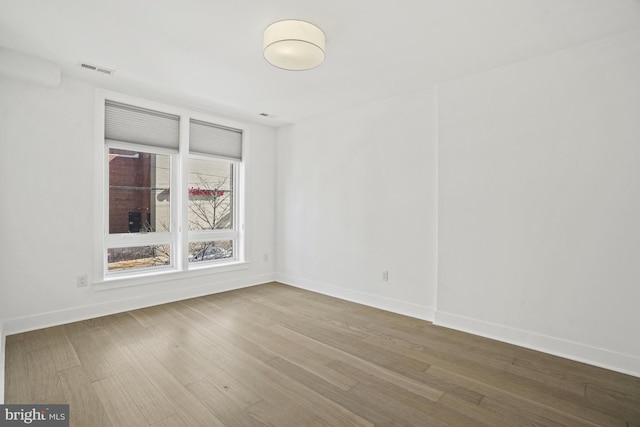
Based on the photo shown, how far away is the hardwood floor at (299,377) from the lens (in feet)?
6.10

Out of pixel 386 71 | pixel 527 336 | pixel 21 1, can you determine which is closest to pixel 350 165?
pixel 386 71

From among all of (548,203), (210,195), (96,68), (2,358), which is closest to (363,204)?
(548,203)

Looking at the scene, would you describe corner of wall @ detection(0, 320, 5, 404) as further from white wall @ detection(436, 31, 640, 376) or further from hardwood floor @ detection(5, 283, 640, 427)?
white wall @ detection(436, 31, 640, 376)

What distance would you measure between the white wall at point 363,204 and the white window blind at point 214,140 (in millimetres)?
746

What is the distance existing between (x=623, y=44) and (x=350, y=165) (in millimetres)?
2751

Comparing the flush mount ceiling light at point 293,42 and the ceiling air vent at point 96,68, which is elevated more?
the ceiling air vent at point 96,68

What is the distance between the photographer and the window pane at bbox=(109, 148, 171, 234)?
3.72 metres

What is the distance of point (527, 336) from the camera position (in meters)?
2.80

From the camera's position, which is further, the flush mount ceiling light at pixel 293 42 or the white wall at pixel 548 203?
the white wall at pixel 548 203

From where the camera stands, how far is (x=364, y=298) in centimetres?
408

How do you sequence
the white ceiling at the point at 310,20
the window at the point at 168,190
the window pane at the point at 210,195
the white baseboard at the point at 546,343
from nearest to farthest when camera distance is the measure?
the white ceiling at the point at 310,20 → the white baseboard at the point at 546,343 → the window at the point at 168,190 → the window pane at the point at 210,195

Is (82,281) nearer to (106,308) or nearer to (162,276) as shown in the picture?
(106,308)

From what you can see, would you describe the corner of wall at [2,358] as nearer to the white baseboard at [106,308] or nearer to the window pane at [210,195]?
the white baseboard at [106,308]

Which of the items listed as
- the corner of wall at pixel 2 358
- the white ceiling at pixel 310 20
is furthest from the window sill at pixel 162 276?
the white ceiling at pixel 310 20
